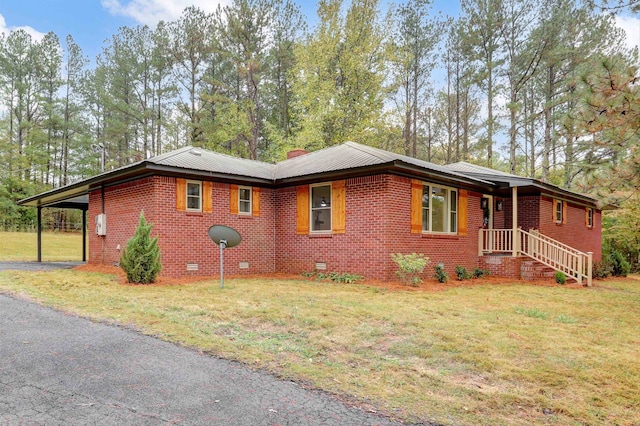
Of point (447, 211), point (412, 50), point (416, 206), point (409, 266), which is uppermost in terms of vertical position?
point (412, 50)

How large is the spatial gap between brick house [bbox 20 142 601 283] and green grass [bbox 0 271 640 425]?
7.14 feet

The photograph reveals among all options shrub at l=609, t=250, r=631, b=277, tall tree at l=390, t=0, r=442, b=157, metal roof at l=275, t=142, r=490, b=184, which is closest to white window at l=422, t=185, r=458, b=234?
metal roof at l=275, t=142, r=490, b=184

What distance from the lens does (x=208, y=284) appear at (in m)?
9.55

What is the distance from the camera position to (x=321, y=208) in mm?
11945

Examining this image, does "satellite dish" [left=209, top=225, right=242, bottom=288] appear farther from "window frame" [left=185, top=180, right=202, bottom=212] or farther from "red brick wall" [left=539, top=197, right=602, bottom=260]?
"red brick wall" [left=539, top=197, right=602, bottom=260]

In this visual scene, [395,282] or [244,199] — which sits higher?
[244,199]

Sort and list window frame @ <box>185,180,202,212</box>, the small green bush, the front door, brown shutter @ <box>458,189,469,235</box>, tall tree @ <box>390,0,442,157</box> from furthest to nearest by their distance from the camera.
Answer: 1. tall tree @ <box>390,0,442,157</box>
2. the front door
3. brown shutter @ <box>458,189,469,235</box>
4. the small green bush
5. window frame @ <box>185,180,202,212</box>

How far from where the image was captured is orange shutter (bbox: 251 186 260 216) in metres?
12.5

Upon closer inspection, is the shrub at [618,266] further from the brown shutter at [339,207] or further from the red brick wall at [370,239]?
the brown shutter at [339,207]

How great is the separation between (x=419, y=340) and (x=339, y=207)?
262 inches

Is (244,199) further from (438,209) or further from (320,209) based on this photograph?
(438,209)

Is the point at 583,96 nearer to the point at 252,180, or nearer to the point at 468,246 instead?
the point at 468,246

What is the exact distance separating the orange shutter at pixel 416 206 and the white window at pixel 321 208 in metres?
2.39

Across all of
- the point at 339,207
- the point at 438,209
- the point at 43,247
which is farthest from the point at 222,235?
the point at 43,247
